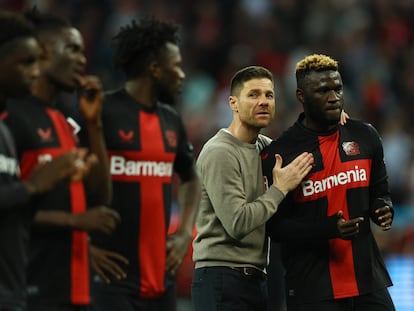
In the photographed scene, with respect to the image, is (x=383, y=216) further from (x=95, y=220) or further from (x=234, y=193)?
(x=95, y=220)

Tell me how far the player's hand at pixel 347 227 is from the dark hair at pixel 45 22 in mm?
1998

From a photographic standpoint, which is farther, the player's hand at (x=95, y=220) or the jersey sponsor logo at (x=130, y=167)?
the jersey sponsor logo at (x=130, y=167)

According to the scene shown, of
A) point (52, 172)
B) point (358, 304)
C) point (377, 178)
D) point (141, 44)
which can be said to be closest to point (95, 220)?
point (52, 172)

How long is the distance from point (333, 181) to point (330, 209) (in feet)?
0.57

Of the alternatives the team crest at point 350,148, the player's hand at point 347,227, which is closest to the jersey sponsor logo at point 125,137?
the player's hand at point 347,227

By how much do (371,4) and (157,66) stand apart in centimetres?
991

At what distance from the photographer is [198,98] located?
49.6 ft

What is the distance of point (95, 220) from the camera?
5.57 m

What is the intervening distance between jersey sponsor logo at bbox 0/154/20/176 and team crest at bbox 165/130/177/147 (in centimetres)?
118

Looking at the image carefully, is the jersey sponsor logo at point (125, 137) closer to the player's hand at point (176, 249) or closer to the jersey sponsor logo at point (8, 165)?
the player's hand at point (176, 249)

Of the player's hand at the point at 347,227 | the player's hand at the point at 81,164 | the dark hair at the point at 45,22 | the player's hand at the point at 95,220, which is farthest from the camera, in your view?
the player's hand at the point at 347,227

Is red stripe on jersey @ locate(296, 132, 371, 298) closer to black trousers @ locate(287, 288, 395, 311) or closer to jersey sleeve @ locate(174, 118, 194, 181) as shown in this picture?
black trousers @ locate(287, 288, 395, 311)

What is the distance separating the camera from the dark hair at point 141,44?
6.30 meters

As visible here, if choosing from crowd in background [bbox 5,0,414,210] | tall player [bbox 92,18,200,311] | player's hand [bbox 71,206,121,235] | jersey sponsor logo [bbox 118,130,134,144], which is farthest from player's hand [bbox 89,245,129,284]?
crowd in background [bbox 5,0,414,210]
